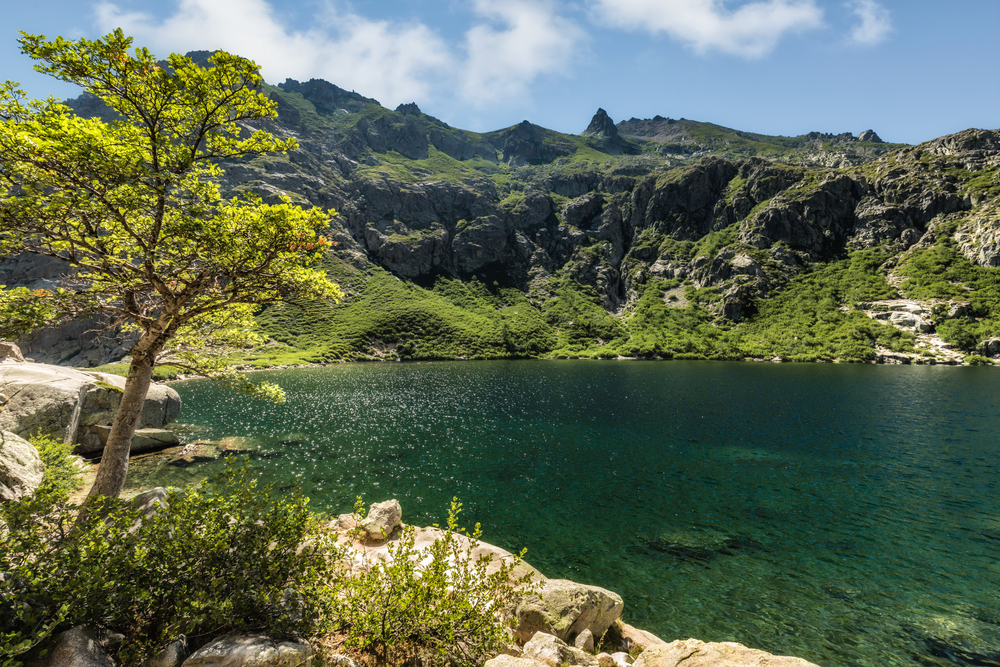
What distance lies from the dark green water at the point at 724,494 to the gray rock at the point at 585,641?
454 centimetres

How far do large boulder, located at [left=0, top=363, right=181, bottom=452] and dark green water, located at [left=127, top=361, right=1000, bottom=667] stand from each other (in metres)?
6.19

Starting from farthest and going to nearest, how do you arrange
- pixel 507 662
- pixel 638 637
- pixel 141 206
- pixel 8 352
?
pixel 8 352
pixel 638 637
pixel 141 206
pixel 507 662

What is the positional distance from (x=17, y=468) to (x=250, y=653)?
16600mm

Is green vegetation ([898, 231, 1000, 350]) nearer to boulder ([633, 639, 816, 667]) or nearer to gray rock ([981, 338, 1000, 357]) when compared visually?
gray rock ([981, 338, 1000, 357])

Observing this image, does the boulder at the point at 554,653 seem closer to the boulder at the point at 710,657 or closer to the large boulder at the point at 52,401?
the boulder at the point at 710,657

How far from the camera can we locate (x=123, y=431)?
41.0ft

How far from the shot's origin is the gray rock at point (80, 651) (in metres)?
5.61

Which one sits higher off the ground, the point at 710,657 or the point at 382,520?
the point at 710,657

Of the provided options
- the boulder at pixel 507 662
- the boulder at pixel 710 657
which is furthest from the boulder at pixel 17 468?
the boulder at pixel 710 657

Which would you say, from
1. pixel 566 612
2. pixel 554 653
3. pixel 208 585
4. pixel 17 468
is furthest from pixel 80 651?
pixel 17 468

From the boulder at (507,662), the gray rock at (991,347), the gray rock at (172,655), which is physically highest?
the gray rock at (991,347)

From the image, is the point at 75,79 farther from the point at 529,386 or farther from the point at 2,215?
the point at 529,386

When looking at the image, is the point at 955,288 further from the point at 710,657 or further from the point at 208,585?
the point at 208,585

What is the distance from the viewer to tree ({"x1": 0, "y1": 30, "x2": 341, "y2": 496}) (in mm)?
9250
